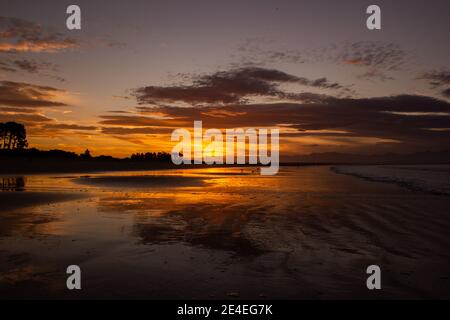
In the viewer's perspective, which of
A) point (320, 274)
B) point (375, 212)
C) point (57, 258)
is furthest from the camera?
point (375, 212)

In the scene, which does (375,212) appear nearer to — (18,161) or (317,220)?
(317,220)

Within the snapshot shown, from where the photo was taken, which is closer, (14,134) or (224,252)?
(224,252)

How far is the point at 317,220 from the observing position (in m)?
13.7

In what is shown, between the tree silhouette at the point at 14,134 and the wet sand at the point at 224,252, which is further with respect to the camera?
the tree silhouette at the point at 14,134

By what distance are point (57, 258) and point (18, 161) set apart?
204 feet

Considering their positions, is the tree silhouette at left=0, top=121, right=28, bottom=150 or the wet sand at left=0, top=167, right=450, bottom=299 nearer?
the wet sand at left=0, top=167, right=450, bottom=299

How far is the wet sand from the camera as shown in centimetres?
653

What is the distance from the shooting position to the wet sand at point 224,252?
6.53 metres

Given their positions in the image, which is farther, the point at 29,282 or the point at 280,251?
the point at 280,251

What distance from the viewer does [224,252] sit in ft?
29.7
